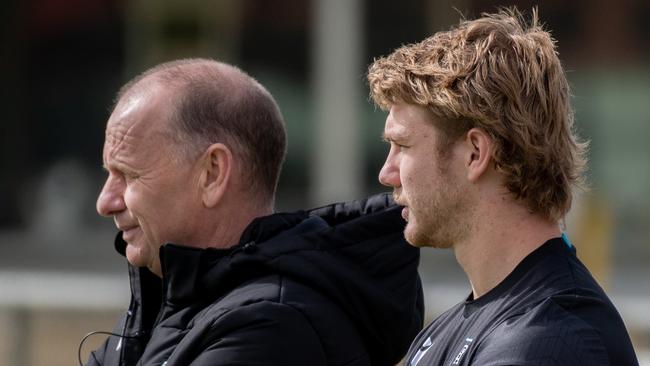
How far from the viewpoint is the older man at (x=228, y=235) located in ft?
9.36

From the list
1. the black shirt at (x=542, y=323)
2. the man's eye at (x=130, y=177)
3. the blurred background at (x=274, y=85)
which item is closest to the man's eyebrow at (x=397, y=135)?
the black shirt at (x=542, y=323)

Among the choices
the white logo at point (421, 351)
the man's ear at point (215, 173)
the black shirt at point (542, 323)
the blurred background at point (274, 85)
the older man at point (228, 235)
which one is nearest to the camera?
the black shirt at point (542, 323)

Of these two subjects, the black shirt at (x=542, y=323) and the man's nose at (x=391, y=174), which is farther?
the man's nose at (x=391, y=174)

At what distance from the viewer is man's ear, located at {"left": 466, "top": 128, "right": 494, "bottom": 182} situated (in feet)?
7.89

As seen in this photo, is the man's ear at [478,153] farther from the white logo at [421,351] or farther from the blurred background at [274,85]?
the blurred background at [274,85]

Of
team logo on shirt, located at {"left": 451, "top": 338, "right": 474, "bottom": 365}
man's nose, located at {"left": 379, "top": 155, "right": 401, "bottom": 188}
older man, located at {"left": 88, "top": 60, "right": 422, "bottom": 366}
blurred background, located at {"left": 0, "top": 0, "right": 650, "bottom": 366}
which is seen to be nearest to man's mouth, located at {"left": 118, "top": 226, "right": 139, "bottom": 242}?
older man, located at {"left": 88, "top": 60, "right": 422, "bottom": 366}

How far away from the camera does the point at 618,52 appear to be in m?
14.7

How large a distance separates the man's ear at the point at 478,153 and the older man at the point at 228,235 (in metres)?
0.57

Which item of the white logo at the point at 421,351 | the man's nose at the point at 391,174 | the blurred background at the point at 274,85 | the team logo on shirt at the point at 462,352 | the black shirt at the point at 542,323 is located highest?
the man's nose at the point at 391,174

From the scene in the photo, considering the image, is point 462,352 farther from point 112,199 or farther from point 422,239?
point 112,199

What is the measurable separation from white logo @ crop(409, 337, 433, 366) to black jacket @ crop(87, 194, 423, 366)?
0.27 m

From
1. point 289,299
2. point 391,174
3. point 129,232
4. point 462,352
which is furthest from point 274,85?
point 462,352

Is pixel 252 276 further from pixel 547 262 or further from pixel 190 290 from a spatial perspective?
pixel 547 262

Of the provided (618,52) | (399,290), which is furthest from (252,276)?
(618,52)
